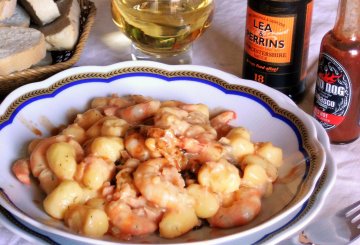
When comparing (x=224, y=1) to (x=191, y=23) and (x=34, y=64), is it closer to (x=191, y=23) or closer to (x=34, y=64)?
(x=191, y=23)

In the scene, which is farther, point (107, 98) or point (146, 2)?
point (146, 2)

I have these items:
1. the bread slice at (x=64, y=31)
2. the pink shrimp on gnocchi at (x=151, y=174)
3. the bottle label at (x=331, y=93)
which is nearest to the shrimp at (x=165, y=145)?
the pink shrimp on gnocchi at (x=151, y=174)

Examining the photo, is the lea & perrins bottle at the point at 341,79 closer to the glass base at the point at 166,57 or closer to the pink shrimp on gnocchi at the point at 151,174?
the pink shrimp on gnocchi at the point at 151,174

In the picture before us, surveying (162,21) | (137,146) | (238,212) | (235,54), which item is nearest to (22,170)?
(137,146)

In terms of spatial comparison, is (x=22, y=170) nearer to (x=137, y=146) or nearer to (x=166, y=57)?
(x=137, y=146)

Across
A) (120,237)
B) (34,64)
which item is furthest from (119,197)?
(34,64)

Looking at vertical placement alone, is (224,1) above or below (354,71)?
below
